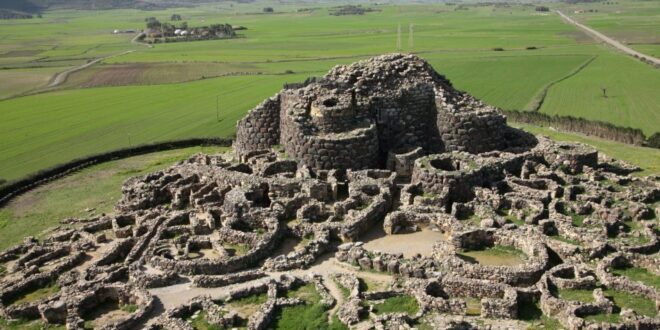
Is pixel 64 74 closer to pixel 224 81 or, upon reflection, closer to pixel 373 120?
pixel 224 81

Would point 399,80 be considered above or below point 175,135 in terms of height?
above

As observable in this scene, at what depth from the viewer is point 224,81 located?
102562 millimetres

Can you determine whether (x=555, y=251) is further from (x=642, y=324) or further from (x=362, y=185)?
(x=362, y=185)

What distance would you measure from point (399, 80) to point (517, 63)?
7843 cm

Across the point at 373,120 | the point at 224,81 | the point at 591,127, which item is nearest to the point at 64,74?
the point at 224,81

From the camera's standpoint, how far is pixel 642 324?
2139 cm

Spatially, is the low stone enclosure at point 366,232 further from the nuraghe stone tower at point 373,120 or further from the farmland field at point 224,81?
the farmland field at point 224,81

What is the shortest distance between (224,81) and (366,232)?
74268 mm

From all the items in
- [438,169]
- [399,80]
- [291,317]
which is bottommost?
[291,317]

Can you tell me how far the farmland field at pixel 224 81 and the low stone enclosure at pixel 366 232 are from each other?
72.9 ft

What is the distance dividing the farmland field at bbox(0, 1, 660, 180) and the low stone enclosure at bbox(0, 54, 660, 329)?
22.2 metres

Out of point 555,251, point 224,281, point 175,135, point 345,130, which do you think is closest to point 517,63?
point 175,135

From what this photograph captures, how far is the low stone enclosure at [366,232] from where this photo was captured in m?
24.5

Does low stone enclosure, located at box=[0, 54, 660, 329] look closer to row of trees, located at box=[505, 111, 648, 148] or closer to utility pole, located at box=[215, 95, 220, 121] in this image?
row of trees, located at box=[505, 111, 648, 148]
